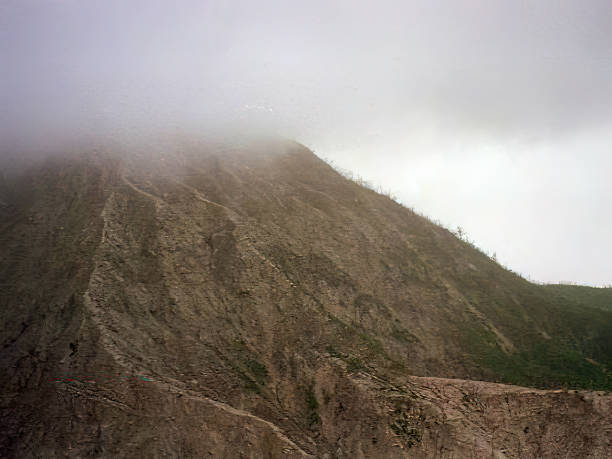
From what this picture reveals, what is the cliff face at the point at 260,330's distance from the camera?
8.46m

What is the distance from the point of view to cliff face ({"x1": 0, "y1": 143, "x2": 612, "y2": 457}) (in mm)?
8461

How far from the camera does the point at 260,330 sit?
10719mm

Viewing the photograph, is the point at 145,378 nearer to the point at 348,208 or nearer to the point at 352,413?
the point at 352,413

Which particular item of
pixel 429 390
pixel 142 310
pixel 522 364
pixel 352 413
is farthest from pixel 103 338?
pixel 522 364

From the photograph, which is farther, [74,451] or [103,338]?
[103,338]

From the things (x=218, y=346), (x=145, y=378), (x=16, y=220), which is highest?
(x=16, y=220)

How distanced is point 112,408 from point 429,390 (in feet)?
22.3

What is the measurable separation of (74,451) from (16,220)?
8238mm

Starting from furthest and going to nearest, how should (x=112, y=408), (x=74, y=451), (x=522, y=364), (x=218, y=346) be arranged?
1. (x=522, y=364)
2. (x=218, y=346)
3. (x=112, y=408)
4. (x=74, y=451)

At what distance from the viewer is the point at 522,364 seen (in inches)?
443

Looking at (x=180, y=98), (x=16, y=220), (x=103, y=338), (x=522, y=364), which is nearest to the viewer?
(x=103, y=338)

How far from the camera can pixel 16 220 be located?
12.8 metres

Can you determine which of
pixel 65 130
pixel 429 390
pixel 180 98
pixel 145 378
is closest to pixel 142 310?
pixel 145 378

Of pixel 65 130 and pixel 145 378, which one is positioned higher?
pixel 65 130
